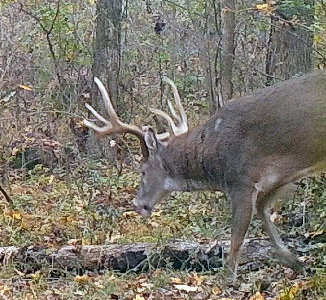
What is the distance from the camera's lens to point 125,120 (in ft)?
41.5

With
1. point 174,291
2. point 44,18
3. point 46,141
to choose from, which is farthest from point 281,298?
point 44,18

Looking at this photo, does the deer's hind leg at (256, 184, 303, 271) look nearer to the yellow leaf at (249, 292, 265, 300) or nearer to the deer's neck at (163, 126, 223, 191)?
the deer's neck at (163, 126, 223, 191)

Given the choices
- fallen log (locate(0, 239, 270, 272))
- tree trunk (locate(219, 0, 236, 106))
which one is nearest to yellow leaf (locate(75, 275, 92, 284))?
fallen log (locate(0, 239, 270, 272))

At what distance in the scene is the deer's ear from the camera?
26.0ft

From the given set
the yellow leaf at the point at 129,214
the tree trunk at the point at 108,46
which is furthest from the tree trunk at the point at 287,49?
the tree trunk at the point at 108,46

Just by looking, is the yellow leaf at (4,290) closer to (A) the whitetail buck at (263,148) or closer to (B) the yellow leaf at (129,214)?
(A) the whitetail buck at (263,148)

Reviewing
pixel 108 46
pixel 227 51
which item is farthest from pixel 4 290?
pixel 108 46

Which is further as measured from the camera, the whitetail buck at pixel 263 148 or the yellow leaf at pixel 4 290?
the whitetail buck at pixel 263 148

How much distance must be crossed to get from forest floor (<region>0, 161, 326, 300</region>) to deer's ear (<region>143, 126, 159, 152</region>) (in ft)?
2.64

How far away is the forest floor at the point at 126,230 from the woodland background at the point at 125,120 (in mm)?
17

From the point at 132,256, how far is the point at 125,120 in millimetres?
5627

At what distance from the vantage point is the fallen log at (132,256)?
7.05m

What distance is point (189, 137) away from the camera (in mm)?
7770

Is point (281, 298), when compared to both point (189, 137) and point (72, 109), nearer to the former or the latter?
point (189, 137)
